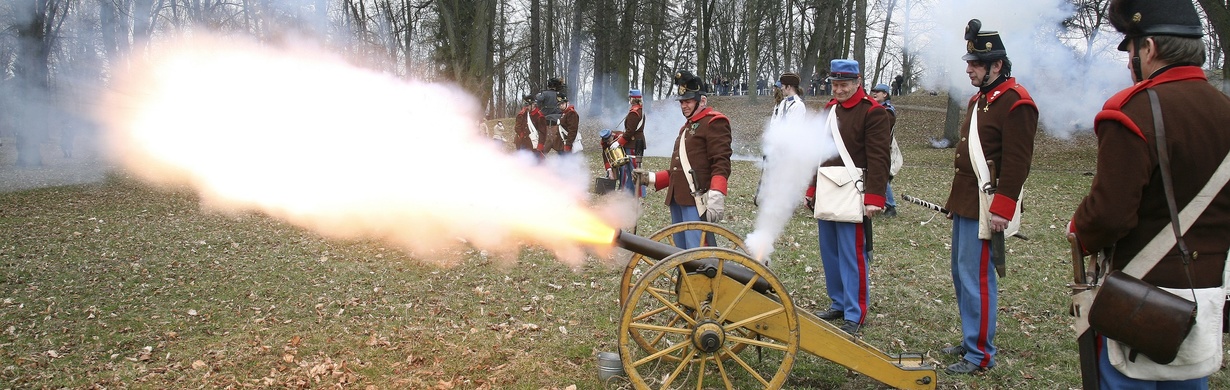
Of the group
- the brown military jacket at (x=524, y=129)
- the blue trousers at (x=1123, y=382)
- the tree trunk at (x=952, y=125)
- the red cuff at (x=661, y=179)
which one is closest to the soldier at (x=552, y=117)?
the brown military jacket at (x=524, y=129)

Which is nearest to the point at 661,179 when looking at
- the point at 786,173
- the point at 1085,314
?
the point at 786,173

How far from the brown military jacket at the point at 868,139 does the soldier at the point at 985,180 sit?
53 centimetres

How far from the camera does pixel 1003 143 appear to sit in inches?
170

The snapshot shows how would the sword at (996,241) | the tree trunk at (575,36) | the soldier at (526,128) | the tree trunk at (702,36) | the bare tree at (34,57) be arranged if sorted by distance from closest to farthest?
the sword at (996,241), the bare tree at (34,57), the soldier at (526,128), the tree trunk at (702,36), the tree trunk at (575,36)

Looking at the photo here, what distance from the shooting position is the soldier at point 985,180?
422 centimetres

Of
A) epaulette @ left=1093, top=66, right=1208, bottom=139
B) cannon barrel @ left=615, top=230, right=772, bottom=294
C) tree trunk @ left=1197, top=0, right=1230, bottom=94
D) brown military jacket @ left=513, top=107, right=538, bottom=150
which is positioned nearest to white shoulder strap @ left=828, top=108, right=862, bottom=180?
cannon barrel @ left=615, top=230, right=772, bottom=294

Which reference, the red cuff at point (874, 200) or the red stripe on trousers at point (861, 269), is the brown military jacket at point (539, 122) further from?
the red cuff at point (874, 200)

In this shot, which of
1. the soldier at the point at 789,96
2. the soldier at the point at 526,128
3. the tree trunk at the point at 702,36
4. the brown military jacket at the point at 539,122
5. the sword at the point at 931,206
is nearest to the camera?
the sword at the point at 931,206

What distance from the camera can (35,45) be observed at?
13625 millimetres

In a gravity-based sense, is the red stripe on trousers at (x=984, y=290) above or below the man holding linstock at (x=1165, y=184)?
below

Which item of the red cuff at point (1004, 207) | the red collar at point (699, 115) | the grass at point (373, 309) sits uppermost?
the red collar at point (699, 115)

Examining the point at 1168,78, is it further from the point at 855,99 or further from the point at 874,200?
the point at 855,99

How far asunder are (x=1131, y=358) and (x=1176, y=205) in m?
0.60

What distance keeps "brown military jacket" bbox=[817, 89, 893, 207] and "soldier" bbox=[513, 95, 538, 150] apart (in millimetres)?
11086
